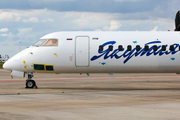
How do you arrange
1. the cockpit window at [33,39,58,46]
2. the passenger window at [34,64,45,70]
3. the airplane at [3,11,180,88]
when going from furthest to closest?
the cockpit window at [33,39,58,46] → the passenger window at [34,64,45,70] → the airplane at [3,11,180,88]

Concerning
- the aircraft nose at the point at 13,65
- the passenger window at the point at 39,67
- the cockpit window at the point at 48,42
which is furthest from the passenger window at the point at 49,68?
the aircraft nose at the point at 13,65

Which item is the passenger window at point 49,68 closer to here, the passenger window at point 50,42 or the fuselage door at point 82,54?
the passenger window at point 50,42

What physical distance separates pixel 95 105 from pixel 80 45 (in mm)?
9263

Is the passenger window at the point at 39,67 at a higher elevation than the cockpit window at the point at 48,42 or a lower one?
lower

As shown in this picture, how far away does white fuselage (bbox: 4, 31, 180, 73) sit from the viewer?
22.0 m

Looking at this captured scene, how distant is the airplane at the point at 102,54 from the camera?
72.2 feet

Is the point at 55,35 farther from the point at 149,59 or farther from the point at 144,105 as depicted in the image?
the point at 144,105

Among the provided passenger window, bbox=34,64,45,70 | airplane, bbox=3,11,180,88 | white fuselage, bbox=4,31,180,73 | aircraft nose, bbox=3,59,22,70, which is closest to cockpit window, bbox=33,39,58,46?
airplane, bbox=3,11,180,88

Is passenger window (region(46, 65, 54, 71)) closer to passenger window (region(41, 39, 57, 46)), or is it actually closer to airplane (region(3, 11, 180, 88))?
airplane (region(3, 11, 180, 88))

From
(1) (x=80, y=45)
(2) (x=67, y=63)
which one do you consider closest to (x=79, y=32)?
(1) (x=80, y=45)

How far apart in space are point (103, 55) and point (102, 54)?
11 centimetres

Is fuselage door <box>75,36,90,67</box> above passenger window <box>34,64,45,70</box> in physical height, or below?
above

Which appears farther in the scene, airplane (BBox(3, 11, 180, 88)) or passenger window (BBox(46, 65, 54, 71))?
passenger window (BBox(46, 65, 54, 71))

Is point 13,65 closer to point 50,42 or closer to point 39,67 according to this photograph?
point 39,67
